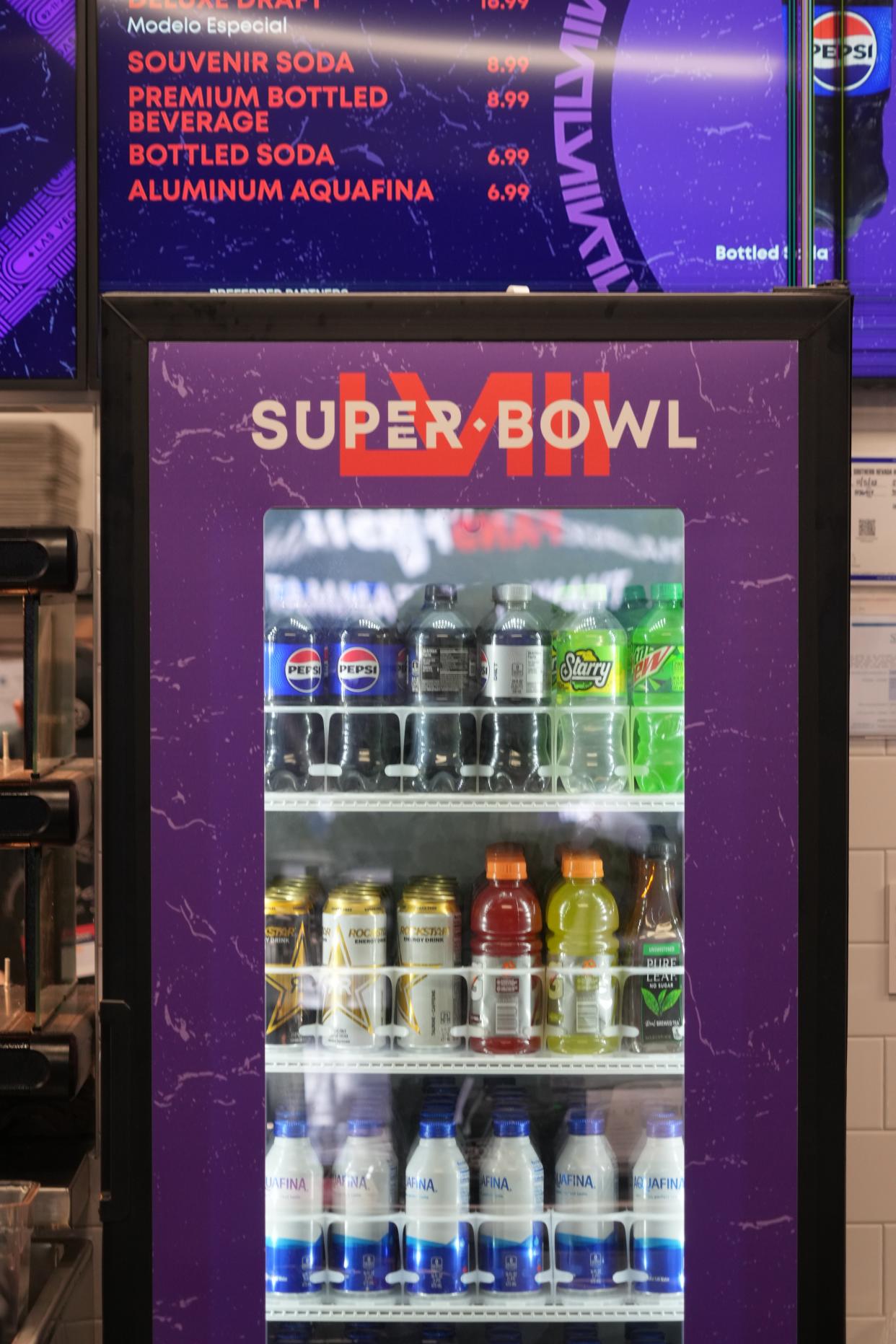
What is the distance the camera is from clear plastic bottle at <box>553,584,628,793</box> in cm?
176

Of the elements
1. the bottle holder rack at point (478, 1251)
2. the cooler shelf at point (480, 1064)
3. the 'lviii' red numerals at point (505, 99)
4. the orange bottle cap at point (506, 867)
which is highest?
the 'lviii' red numerals at point (505, 99)

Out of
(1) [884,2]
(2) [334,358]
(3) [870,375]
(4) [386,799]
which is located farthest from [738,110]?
(4) [386,799]

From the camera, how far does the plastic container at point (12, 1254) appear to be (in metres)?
1.76

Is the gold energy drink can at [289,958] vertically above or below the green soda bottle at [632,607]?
below

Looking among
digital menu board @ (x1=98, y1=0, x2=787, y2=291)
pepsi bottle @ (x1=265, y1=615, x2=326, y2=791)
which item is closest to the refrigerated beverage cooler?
pepsi bottle @ (x1=265, y1=615, x2=326, y2=791)

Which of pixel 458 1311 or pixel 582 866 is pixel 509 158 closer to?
pixel 582 866

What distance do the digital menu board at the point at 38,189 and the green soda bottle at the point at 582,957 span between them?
1.36m

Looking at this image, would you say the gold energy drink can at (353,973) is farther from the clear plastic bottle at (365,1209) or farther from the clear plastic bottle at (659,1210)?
the clear plastic bottle at (659,1210)

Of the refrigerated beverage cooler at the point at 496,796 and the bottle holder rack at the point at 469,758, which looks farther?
the bottle holder rack at the point at 469,758

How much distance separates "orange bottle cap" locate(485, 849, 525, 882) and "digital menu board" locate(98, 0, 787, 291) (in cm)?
111

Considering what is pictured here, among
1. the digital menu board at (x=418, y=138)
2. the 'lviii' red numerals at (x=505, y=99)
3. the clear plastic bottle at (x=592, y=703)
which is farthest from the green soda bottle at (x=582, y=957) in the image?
the 'lviii' red numerals at (x=505, y=99)

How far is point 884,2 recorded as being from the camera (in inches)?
92.4

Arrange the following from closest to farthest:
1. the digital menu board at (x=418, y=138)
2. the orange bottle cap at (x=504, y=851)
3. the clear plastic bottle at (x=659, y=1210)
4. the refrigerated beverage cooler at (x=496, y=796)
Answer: the refrigerated beverage cooler at (x=496, y=796)
the clear plastic bottle at (x=659, y=1210)
the orange bottle cap at (x=504, y=851)
the digital menu board at (x=418, y=138)

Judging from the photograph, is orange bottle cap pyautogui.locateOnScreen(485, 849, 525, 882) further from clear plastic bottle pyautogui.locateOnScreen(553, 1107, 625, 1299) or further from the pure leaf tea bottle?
clear plastic bottle pyautogui.locateOnScreen(553, 1107, 625, 1299)
